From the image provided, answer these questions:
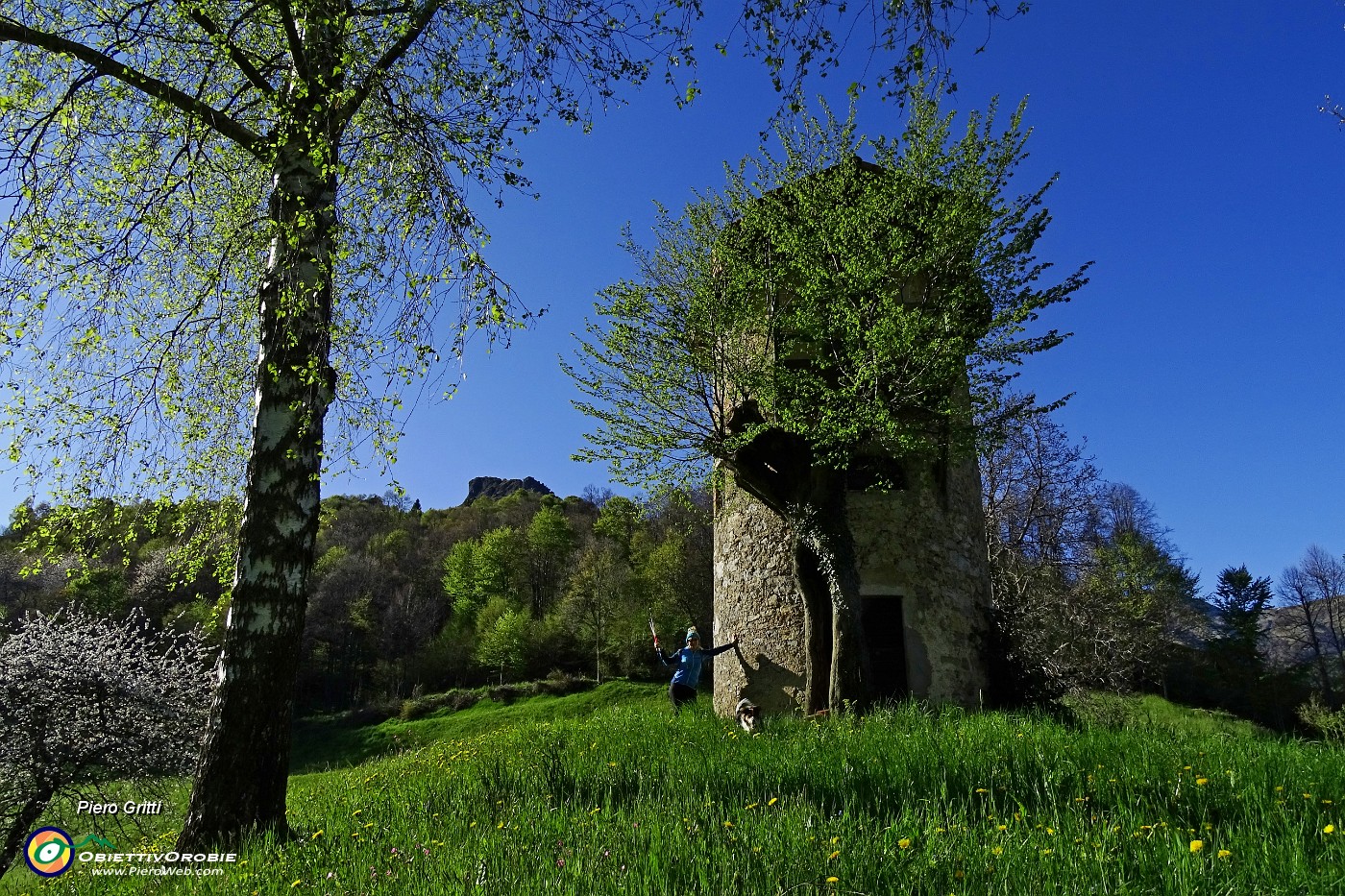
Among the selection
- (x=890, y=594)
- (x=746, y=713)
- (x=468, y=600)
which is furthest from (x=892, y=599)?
(x=468, y=600)

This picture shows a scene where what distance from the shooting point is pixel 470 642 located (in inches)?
1911

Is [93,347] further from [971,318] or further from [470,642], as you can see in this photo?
[470,642]

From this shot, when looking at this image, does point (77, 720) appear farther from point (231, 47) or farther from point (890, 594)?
point (890, 594)

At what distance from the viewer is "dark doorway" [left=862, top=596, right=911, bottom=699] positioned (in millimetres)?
10648

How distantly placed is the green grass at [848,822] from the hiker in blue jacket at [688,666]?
4748 mm

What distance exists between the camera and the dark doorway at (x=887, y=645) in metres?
10.6

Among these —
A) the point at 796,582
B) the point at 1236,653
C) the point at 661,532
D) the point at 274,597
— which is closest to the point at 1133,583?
the point at 1236,653

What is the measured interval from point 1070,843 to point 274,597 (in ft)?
17.4

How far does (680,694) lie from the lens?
1112 cm

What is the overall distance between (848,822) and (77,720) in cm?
1260

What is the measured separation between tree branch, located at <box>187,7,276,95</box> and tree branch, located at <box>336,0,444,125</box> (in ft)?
2.10

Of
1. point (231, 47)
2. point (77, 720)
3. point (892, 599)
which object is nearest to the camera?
point (231, 47)

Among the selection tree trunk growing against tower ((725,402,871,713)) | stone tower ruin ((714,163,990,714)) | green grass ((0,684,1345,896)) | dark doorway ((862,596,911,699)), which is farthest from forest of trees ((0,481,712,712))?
green grass ((0,684,1345,896))

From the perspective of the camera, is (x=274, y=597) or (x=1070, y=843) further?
(x=274, y=597)
